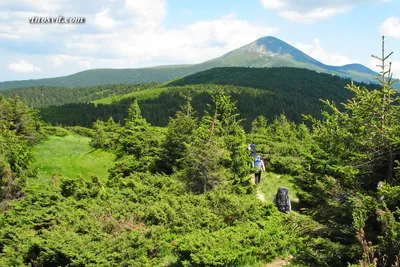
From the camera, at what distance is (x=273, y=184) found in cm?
2334

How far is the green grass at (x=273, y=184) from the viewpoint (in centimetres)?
2109

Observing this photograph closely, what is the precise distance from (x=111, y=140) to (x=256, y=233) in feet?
90.0

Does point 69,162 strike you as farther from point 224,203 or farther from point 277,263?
point 277,263

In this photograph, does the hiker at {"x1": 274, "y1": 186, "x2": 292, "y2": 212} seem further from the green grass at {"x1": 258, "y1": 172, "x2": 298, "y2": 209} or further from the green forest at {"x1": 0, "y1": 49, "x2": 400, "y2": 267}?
the green grass at {"x1": 258, "y1": 172, "x2": 298, "y2": 209}

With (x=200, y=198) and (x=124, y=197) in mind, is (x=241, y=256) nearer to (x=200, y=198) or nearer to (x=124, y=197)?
(x=200, y=198)

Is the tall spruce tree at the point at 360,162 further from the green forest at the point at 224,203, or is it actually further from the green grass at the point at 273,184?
the green grass at the point at 273,184

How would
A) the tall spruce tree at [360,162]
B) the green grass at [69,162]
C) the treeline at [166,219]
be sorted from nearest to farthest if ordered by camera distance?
the tall spruce tree at [360,162]
the treeline at [166,219]
the green grass at [69,162]

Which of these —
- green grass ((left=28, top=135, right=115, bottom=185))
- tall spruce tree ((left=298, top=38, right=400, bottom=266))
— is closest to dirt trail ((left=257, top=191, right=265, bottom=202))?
tall spruce tree ((left=298, top=38, right=400, bottom=266))

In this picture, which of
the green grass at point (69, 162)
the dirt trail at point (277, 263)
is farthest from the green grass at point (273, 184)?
the green grass at point (69, 162)

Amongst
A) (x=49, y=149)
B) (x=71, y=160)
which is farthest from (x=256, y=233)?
(x=49, y=149)

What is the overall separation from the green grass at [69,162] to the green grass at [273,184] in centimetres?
1268

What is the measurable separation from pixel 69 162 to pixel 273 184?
19.7 metres

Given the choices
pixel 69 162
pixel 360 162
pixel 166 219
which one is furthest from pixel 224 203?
pixel 69 162

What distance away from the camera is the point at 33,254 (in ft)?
41.6
